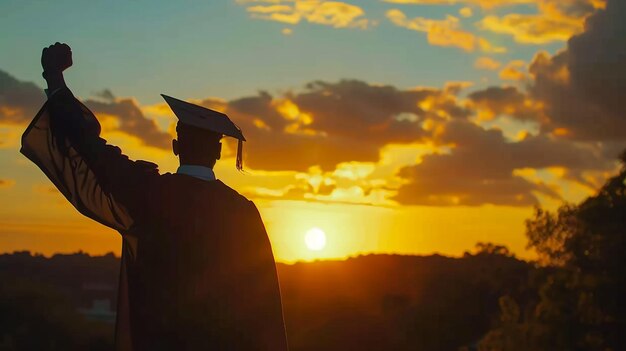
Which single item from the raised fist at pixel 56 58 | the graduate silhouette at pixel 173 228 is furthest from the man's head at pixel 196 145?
the raised fist at pixel 56 58

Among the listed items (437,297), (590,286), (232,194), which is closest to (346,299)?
(437,297)

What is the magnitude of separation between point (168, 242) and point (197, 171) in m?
0.42

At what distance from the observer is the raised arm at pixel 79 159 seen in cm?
539

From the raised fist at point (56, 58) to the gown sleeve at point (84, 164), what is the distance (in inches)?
4.9

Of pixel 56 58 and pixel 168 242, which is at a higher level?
pixel 56 58

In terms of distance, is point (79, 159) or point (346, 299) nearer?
point (79, 159)

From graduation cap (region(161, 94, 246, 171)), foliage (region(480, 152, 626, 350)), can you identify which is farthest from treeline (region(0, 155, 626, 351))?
graduation cap (region(161, 94, 246, 171))

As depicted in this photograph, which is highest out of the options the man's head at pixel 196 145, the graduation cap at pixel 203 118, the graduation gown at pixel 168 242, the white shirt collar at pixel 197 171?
the graduation cap at pixel 203 118

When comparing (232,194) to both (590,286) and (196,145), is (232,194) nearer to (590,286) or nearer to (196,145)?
(196,145)

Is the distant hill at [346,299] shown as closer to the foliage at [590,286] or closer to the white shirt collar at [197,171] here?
the foliage at [590,286]

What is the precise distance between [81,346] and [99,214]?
78.8 m

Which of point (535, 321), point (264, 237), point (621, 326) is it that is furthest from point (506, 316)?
point (264, 237)

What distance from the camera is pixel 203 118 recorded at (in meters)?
5.56

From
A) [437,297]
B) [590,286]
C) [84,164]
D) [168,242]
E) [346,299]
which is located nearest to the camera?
[168,242]
